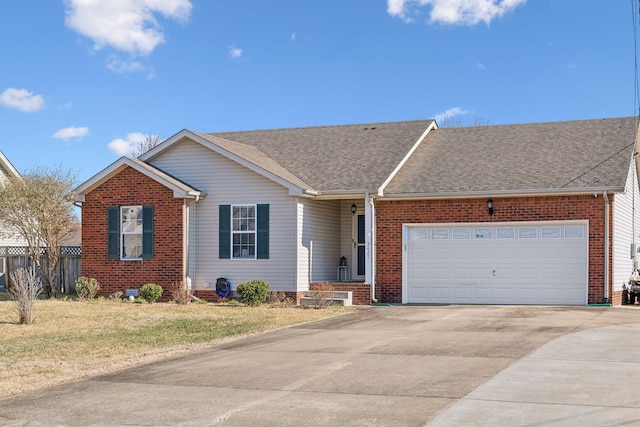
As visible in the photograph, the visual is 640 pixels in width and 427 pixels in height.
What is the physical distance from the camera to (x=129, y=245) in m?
23.2

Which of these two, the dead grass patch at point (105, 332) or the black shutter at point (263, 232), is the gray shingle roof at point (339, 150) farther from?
the dead grass patch at point (105, 332)

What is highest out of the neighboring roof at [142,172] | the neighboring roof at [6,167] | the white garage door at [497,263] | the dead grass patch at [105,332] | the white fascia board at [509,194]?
the neighboring roof at [6,167]

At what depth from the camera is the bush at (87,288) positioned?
23000mm

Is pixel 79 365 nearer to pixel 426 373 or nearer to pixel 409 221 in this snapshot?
pixel 426 373

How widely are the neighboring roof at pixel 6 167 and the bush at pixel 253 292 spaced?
1566 centimetres

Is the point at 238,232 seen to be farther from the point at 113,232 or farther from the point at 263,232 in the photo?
the point at 113,232

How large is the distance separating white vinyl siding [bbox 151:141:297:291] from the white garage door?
343 centimetres

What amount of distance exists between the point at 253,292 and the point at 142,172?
502 centimetres

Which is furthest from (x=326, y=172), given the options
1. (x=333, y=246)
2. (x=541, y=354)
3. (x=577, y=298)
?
(x=541, y=354)

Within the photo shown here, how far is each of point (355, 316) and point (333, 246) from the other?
6.01m

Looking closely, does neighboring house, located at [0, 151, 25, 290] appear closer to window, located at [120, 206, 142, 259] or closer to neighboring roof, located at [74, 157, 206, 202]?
neighboring roof, located at [74, 157, 206, 202]

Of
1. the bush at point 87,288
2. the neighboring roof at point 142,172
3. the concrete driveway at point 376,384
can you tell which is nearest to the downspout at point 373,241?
the neighboring roof at point 142,172

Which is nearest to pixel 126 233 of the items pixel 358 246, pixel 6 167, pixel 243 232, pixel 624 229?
pixel 243 232

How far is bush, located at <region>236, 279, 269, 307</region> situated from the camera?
21250mm
